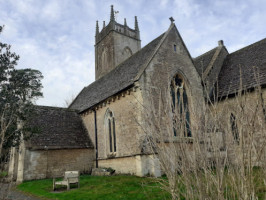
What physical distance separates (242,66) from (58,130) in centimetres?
1469

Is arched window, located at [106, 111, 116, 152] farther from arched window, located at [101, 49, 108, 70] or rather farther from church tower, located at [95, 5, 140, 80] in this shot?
arched window, located at [101, 49, 108, 70]

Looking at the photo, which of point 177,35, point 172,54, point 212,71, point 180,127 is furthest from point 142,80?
point 180,127

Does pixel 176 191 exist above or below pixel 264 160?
below

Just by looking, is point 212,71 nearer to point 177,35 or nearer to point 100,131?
point 177,35

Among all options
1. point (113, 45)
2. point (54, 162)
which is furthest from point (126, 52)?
point (54, 162)

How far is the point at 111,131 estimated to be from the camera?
15500 millimetres

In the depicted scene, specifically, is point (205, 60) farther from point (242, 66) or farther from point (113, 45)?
point (113, 45)

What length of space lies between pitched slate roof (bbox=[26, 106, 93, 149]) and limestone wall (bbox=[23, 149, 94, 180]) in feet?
1.32

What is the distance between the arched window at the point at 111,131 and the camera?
15180mm

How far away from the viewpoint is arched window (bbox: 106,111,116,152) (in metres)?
15.2

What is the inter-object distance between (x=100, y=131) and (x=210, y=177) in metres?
14.5

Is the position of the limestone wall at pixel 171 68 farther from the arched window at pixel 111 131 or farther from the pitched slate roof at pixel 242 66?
the arched window at pixel 111 131

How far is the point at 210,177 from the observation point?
8.16 ft

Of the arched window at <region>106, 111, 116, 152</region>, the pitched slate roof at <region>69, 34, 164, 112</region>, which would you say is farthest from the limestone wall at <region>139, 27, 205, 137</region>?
the arched window at <region>106, 111, 116, 152</region>
